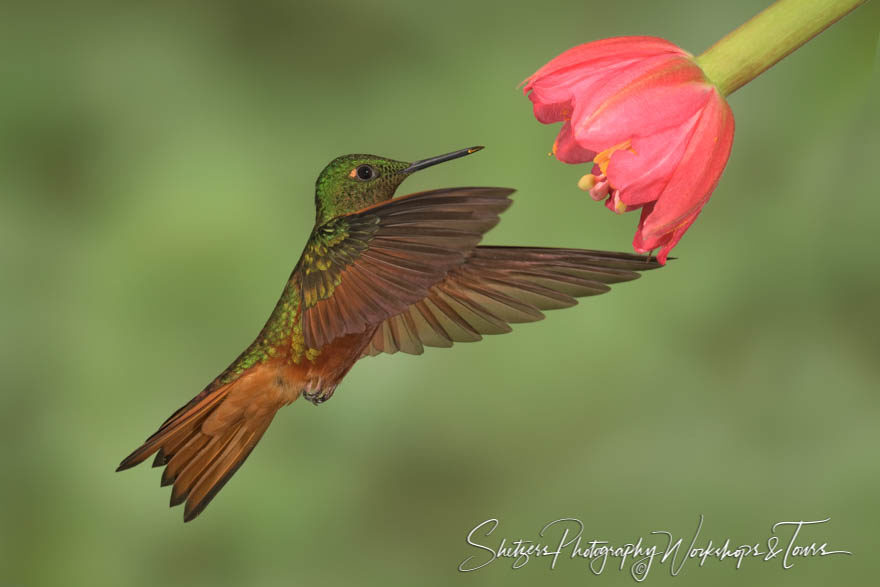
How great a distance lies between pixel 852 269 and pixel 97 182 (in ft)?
2.79

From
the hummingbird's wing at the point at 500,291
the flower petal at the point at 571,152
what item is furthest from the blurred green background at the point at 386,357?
the flower petal at the point at 571,152

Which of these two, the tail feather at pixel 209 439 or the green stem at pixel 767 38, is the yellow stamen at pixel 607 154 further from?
the tail feather at pixel 209 439

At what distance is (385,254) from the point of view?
50cm

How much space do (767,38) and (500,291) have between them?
23 centimetres

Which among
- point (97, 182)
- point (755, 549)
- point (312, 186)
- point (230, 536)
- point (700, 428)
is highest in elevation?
point (97, 182)

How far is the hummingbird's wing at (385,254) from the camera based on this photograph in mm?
417

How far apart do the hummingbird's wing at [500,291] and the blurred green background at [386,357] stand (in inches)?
14.7

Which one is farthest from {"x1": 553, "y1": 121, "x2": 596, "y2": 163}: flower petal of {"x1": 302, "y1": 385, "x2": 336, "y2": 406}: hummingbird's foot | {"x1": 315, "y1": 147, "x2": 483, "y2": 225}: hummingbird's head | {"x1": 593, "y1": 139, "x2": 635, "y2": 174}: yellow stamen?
{"x1": 302, "y1": 385, "x2": 336, "y2": 406}: hummingbird's foot

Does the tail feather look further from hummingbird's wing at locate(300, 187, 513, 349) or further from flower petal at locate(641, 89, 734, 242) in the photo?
flower petal at locate(641, 89, 734, 242)

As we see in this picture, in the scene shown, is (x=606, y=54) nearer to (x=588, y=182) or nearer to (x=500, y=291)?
(x=588, y=182)

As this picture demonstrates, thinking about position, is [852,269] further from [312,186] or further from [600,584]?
[312,186]

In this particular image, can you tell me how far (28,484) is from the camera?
103cm

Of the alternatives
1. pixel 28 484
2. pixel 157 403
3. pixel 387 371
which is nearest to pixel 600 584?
pixel 387 371

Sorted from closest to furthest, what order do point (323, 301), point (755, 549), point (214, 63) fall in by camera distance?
point (323, 301)
point (755, 549)
point (214, 63)
